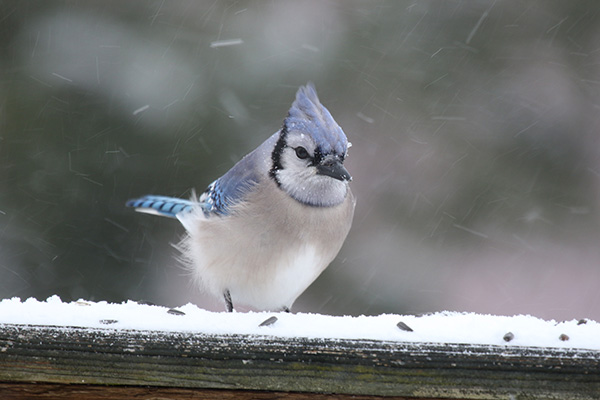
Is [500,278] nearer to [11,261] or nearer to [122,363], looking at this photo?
[11,261]

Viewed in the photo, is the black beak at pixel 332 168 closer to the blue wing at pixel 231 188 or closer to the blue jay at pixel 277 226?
the blue jay at pixel 277 226

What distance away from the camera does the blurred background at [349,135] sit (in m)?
2.89

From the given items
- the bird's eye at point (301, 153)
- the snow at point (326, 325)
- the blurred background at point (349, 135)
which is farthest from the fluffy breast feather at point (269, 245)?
the snow at point (326, 325)

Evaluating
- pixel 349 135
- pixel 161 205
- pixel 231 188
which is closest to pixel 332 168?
pixel 231 188

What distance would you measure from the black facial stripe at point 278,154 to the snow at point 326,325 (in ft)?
2.88

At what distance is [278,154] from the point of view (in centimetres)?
227

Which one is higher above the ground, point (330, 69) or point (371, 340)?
point (330, 69)

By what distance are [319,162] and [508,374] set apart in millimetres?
995

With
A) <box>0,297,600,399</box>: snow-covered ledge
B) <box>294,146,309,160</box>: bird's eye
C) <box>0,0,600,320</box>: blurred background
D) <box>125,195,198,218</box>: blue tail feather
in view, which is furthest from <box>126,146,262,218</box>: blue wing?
<box>0,297,600,399</box>: snow-covered ledge

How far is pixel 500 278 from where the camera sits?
3.31m

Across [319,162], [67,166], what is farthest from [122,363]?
[67,166]

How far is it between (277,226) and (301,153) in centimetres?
23

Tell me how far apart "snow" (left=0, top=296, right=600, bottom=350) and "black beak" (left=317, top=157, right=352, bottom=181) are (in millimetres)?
Answer: 671

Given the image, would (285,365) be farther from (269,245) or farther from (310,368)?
(269,245)
